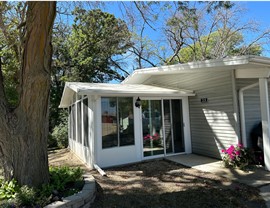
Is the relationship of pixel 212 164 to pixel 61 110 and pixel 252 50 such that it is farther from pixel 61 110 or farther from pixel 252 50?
pixel 252 50

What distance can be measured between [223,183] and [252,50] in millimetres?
17068

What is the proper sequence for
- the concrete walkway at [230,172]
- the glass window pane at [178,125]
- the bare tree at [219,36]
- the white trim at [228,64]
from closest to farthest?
1. the concrete walkway at [230,172]
2. the white trim at [228,64]
3. the glass window pane at [178,125]
4. the bare tree at [219,36]

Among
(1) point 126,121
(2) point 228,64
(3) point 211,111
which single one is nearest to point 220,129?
(3) point 211,111

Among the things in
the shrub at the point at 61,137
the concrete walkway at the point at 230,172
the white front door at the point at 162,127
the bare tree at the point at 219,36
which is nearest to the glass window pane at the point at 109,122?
the white front door at the point at 162,127

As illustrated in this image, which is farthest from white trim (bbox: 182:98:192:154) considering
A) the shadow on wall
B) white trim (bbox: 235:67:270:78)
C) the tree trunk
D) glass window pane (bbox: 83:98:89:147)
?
the tree trunk

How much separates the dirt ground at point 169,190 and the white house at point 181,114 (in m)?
1.16

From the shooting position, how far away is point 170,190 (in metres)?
4.87

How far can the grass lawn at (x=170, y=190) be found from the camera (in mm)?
4148

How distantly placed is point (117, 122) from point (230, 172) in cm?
376

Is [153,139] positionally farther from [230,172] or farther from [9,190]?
[9,190]

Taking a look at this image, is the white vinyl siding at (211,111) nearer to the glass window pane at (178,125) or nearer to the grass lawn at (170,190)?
the glass window pane at (178,125)

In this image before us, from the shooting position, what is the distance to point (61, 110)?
55.8 ft

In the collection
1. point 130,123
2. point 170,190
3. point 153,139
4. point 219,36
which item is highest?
point 219,36

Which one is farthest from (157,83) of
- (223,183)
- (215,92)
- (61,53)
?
(61,53)
